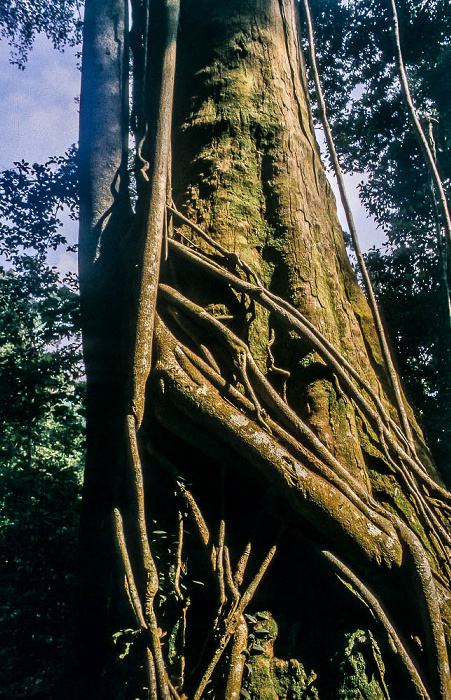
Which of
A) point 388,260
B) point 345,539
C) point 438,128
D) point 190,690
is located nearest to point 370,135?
point 438,128

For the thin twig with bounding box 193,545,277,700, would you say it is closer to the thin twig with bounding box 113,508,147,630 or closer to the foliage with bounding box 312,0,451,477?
the thin twig with bounding box 113,508,147,630

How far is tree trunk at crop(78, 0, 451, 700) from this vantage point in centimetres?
146

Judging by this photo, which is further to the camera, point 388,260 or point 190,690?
point 388,260

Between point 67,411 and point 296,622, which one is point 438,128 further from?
point 296,622

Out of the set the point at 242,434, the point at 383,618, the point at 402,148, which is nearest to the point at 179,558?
the point at 242,434

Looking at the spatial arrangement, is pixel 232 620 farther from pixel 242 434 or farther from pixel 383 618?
pixel 242 434

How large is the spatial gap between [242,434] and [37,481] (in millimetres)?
4070

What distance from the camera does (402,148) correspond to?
651 centimetres

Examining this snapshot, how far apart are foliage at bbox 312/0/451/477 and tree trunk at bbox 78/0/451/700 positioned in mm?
3392

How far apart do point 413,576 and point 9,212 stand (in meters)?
5.45

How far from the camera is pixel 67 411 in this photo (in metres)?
4.78

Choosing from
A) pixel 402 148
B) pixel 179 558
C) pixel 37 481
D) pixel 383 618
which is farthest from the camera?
pixel 402 148

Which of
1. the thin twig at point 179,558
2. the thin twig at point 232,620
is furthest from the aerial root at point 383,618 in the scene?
the thin twig at point 179,558

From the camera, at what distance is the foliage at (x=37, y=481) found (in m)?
3.65
